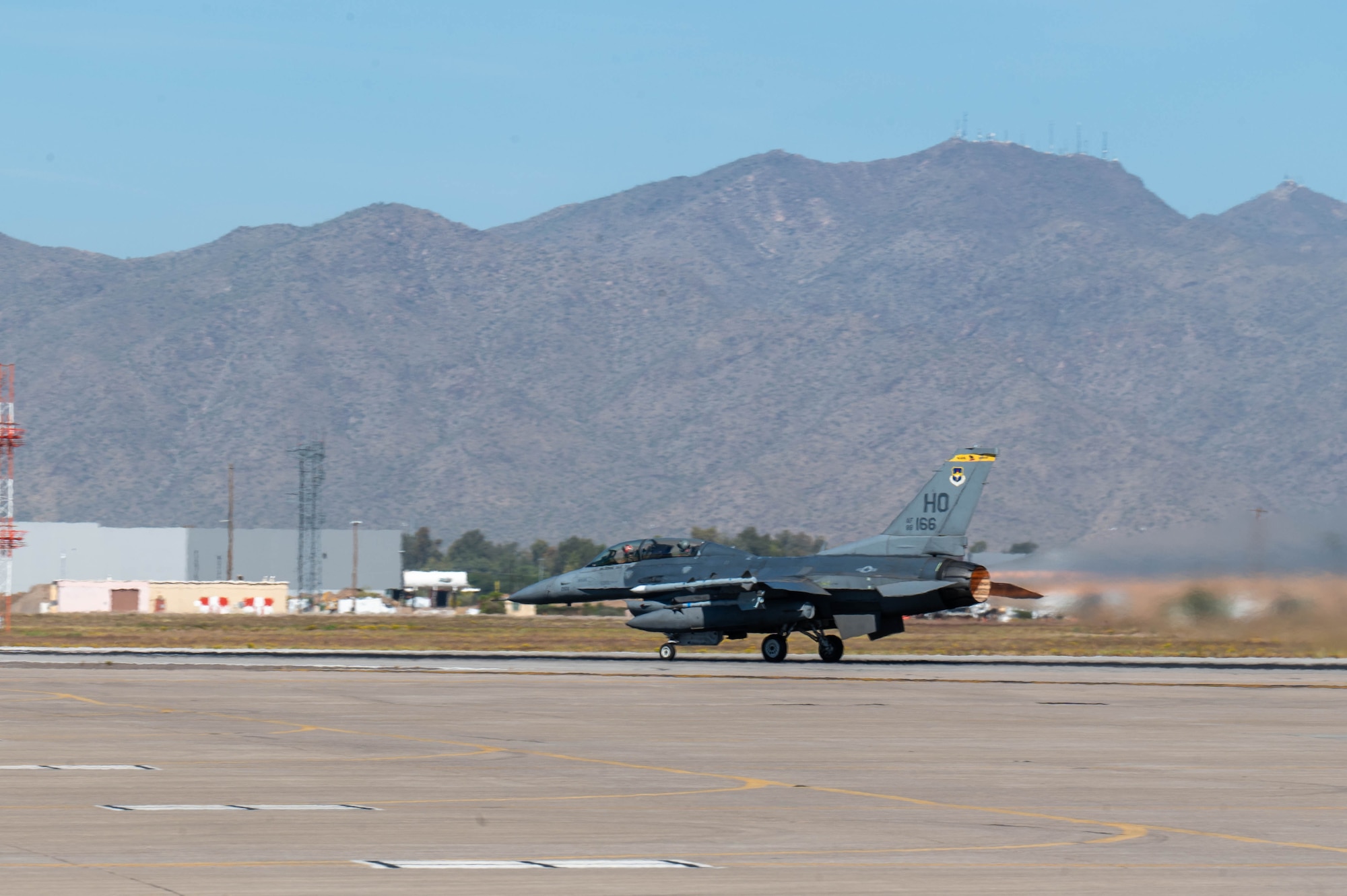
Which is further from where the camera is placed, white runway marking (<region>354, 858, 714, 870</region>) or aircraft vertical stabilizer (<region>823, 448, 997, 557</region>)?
aircraft vertical stabilizer (<region>823, 448, 997, 557</region>)

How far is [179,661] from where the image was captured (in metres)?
49.3

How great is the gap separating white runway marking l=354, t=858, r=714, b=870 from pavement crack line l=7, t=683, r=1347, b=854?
12.6ft

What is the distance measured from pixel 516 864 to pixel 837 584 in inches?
1414

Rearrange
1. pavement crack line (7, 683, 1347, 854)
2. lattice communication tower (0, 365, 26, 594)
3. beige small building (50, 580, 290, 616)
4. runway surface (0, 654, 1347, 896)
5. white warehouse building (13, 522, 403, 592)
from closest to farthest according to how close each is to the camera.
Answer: runway surface (0, 654, 1347, 896)
pavement crack line (7, 683, 1347, 854)
lattice communication tower (0, 365, 26, 594)
beige small building (50, 580, 290, 616)
white warehouse building (13, 522, 403, 592)

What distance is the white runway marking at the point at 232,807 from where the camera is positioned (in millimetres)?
16719

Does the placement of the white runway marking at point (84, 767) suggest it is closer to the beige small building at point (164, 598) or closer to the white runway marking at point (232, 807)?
the white runway marking at point (232, 807)

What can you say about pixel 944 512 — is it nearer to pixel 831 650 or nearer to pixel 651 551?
pixel 831 650

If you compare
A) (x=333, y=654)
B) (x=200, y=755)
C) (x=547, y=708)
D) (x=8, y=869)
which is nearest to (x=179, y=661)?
(x=333, y=654)

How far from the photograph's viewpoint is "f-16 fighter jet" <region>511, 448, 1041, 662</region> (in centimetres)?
4828

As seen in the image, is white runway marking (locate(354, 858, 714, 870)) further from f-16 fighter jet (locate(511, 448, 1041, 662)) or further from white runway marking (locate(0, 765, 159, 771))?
f-16 fighter jet (locate(511, 448, 1041, 662))

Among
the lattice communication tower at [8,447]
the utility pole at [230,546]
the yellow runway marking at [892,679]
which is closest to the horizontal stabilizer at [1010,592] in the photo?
the yellow runway marking at [892,679]

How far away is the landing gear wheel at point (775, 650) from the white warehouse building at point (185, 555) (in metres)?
123

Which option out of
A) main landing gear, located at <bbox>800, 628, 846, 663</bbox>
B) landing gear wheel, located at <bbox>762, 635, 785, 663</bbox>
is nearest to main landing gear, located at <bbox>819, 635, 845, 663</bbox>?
Result: main landing gear, located at <bbox>800, 628, 846, 663</bbox>

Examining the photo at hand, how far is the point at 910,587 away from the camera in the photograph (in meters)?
48.1
